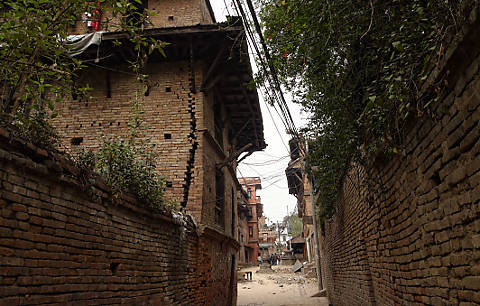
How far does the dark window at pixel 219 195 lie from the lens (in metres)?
11.3

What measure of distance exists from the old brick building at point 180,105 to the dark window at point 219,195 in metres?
0.10

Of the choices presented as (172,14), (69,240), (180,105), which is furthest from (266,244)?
(69,240)

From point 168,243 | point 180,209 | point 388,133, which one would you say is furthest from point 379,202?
point 180,209

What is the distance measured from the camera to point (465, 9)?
218cm

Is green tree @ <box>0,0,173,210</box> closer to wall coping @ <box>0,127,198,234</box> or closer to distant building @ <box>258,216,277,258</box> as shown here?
wall coping @ <box>0,127,198,234</box>

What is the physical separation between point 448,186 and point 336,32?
2.34 metres

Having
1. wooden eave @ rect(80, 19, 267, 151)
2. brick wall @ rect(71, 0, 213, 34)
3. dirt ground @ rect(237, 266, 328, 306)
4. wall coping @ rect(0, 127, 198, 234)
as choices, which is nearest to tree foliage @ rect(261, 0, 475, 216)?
wooden eave @ rect(80, 19, 267, 151)

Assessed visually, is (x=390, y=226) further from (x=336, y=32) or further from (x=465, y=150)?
(x=336, y=32)

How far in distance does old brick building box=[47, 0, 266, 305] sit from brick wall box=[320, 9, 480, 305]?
5377 mm

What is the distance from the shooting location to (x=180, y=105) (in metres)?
9.89

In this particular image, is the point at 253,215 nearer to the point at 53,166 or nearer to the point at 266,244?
the point at 266,244

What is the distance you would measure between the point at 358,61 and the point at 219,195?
326 inches

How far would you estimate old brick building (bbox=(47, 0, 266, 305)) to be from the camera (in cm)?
914

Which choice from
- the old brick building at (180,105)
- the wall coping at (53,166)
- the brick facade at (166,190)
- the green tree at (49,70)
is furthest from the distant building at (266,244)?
the wall coping at (53,166)
